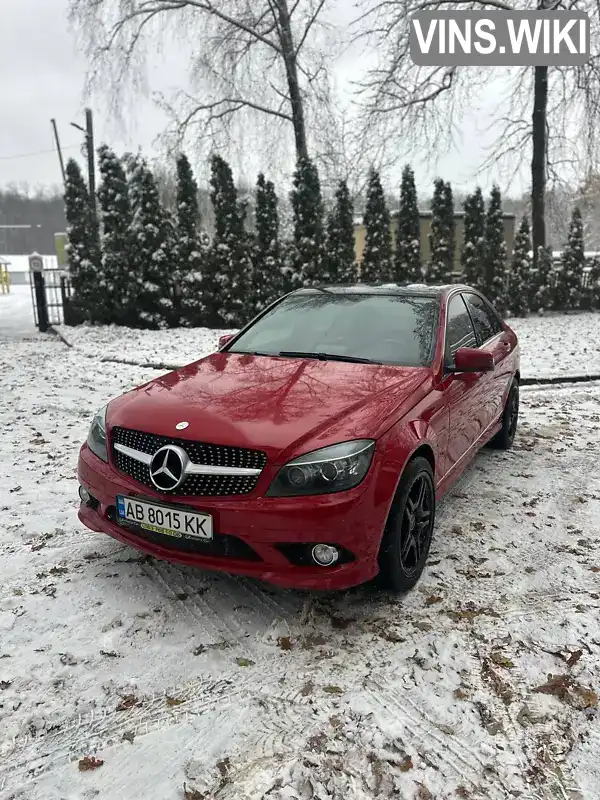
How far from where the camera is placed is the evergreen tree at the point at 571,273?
17.1 metres

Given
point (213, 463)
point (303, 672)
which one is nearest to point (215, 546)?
point (213, 463)

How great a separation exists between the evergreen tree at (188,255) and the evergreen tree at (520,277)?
810cm

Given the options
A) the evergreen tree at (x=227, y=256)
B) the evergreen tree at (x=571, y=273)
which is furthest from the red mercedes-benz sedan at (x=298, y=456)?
the evergreen tree at (x=571, y=273)

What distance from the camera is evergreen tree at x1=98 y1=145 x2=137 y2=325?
13820mm

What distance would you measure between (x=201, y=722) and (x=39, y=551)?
→ 177 cm

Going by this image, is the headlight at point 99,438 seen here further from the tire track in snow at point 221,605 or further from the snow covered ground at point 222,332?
the snow covered ground at point 222,332

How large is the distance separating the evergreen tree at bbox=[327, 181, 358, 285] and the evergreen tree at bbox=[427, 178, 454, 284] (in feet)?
8.23

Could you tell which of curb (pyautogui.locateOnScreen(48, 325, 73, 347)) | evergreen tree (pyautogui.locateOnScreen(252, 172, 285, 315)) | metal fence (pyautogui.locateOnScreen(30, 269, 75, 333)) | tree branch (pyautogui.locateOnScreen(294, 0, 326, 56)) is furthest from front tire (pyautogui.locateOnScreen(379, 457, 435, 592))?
tree branch (pyautogui.locateOnScreen(294, 0, 326, 56))

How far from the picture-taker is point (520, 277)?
53.2 ft

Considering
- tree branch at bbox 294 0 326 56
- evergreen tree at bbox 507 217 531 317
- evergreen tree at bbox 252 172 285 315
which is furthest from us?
tree branch at bbox 294 0 326 56

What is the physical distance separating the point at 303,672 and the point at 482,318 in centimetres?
337

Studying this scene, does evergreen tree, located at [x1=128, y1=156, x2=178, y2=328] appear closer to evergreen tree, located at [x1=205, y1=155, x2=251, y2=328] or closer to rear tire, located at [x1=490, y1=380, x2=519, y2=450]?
evergreen tree, located at [x1=205, y1=155, x2=251, y2=328]

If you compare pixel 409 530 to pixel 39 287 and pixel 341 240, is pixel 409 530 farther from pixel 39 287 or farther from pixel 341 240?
pixel 341 240

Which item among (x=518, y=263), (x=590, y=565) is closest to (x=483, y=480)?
(x=590, y=565)
